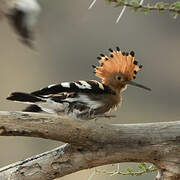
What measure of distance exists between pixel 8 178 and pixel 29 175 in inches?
2.8

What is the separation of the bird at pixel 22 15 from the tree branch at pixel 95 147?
910 mm

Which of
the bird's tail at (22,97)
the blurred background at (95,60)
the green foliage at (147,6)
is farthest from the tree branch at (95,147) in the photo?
the blurred background at (95,60)

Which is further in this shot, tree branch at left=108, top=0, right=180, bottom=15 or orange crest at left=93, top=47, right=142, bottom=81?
orange crest at left=93, top=47, right=142, bottom=81

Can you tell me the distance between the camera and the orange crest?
192 centimetres

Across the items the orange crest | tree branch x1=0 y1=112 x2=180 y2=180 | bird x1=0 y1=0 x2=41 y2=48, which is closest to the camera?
bird x1=0 y1=0 x2=41 y2=48

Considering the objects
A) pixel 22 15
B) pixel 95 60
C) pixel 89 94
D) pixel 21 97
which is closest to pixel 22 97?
pixel 21 97

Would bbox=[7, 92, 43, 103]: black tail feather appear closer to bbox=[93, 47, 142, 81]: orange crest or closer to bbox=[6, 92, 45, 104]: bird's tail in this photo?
bbox=[6, 92, 45, 104]: bird's tail

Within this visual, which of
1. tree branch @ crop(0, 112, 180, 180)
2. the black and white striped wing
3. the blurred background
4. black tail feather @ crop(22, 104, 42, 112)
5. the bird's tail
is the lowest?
tree branch @ crop(0, 112, 180, 180)

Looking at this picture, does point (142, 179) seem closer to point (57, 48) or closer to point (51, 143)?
point (51, 143)

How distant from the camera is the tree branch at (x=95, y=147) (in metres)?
1.63

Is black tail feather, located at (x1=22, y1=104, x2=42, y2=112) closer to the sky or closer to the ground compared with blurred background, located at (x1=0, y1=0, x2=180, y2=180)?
closer to the ground

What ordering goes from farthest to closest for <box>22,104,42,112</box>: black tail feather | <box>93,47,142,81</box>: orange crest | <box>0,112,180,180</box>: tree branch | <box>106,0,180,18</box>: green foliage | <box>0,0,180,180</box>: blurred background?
<box>0,0,180,180</box>: blurred background < <box>93,47,142,81</box>: orange crest < <box>22,104,42,112</box>: black tail feather < <box>0,112,180,180</box>: tree branch < <box>106,0,180,18</box>: green foliage

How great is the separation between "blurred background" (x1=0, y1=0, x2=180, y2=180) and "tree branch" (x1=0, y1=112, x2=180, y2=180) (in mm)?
3543

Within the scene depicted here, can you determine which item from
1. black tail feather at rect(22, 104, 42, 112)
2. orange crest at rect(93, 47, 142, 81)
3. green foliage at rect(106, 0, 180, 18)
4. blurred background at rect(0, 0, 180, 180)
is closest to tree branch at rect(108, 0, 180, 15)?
green foliage at rect(106, 0, 180, 18)
